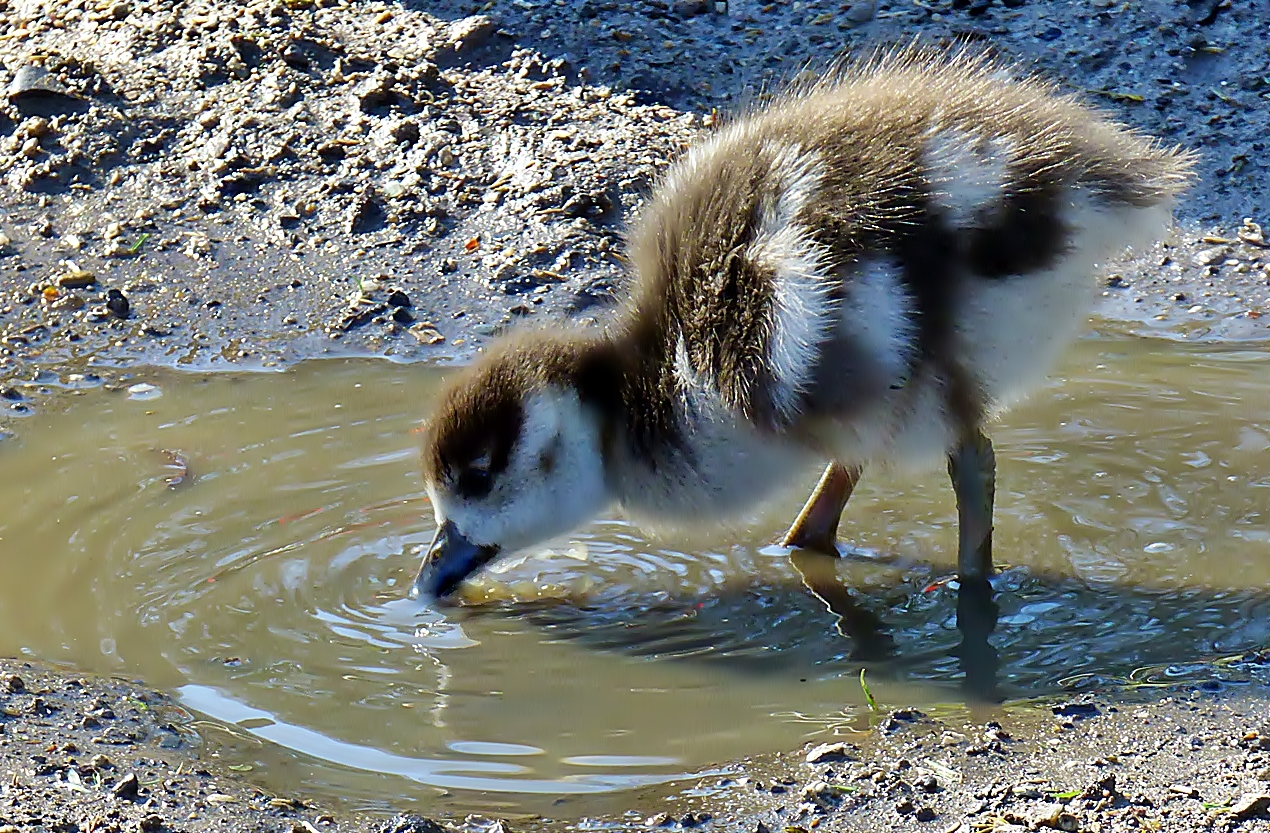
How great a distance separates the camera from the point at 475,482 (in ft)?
14.3

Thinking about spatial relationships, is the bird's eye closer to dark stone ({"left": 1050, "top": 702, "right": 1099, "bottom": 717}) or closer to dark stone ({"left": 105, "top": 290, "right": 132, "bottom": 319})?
dark stone ({"left": 1050, "top": 702, "right": 1099, "bottom": 717})

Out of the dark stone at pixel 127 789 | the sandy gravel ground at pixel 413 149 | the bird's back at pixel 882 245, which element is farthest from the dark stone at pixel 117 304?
the dark stone at pixel 127 789

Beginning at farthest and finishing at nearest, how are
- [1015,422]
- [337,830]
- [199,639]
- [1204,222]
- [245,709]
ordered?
[1204,222], [1015,422], [199,639], [245,709], [337,830]

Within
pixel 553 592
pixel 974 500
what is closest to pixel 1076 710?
pixel 974 500

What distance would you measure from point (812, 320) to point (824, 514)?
4.00 ft

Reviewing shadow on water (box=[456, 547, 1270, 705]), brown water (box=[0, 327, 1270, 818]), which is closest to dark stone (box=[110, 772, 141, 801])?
brown water (box=[0, 327, 1270, 818])

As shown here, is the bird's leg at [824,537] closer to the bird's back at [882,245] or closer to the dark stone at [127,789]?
the bird's back at [882,245]

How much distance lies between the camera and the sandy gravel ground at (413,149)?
6648mm

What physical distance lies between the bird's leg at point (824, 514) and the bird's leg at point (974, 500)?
15.5 inches

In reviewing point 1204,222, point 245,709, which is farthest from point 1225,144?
point 245,709

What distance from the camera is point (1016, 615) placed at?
455 cm

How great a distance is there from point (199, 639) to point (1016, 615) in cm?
232

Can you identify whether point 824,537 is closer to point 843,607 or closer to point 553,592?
point 843,607

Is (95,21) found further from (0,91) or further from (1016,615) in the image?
(1016,615)
